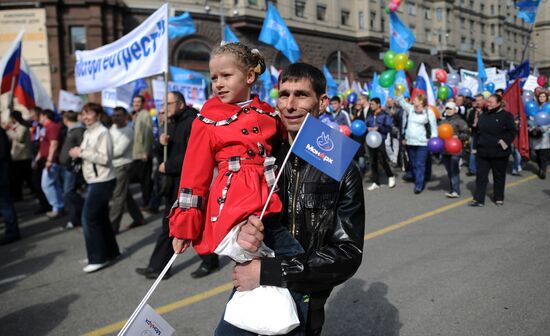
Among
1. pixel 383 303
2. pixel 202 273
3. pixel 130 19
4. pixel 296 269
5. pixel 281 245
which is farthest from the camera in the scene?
pixel 130 19

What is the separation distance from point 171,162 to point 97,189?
1115 mm

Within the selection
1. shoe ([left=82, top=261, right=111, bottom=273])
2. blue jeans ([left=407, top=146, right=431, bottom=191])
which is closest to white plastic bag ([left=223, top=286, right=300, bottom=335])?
shoe ([left=82, top=261, right=111, bottom=273])

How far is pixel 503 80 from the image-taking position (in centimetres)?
1580

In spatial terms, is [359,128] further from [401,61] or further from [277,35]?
[277,35]

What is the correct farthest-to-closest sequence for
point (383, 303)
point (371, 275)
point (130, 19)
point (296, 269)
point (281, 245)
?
point (130, 19) → point (371, 275) → point (383, 303) → point (281, 245) → point (296, 269)

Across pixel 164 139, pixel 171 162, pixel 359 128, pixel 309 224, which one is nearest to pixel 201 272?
pixel 171 162

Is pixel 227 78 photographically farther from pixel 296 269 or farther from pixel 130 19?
pixel 130 19

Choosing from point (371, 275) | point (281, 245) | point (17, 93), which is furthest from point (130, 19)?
point (281, 245)

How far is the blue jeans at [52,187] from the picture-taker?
7.96 m

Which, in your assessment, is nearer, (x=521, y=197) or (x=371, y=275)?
(x=371, y=275)

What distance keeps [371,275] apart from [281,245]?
9.25 feet

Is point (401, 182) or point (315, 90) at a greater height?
point (315, 90)

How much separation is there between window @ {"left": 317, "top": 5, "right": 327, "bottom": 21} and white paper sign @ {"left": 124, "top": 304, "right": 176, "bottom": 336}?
35.2 m

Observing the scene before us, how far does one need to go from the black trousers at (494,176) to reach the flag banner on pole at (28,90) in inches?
361
